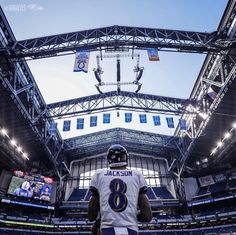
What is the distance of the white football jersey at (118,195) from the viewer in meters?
2.16

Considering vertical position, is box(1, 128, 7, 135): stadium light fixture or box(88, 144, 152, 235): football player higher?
box(1, 128, 7, 135): stadium light fixture

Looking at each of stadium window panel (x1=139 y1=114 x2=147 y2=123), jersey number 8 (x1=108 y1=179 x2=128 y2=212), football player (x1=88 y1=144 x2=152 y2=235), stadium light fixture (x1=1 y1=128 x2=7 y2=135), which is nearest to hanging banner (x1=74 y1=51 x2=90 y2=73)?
stadium window panel (x1=139 y1=114 x2=147 y2=123)

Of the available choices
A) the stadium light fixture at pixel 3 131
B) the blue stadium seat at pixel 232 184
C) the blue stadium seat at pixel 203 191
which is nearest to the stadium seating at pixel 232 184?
the blue stadium seat at pixel 232 184

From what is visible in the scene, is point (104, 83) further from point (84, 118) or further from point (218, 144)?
point (218, 144)

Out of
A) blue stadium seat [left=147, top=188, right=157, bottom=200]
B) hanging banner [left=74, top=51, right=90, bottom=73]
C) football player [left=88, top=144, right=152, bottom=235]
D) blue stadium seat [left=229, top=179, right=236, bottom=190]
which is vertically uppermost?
hanging banner [left=74, top=51, right=90, bottom=73]

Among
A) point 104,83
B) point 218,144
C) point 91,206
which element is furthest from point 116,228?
point 218,144

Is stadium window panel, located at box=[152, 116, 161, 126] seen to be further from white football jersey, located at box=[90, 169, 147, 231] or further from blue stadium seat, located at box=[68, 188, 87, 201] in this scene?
blue stadium seat, located at box=[68, 188, 87, 201]

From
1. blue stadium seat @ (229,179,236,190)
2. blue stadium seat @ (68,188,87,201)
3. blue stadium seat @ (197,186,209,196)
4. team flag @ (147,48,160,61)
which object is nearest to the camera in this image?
team flag @ (147,48,160,61)

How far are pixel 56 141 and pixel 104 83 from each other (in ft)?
33.6

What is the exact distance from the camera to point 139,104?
20891 mm

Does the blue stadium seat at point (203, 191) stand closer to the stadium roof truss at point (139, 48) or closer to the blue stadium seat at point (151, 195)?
the blue stadium seat at point (151, 195)

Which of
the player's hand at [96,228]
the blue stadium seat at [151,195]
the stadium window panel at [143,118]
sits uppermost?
the stadium window panel at [143,118]

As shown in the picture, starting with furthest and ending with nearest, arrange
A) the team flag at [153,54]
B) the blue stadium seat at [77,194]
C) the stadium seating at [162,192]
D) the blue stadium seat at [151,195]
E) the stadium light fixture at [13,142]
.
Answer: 1. the blue stadium seat at [151,195]
2. the stadium seating at [162,192]
3. the blue stadium seat at [77,194]
4. the stadium light fixture at [13,142]
5. the team flag at [153,54]

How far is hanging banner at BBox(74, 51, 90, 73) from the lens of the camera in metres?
12.2
